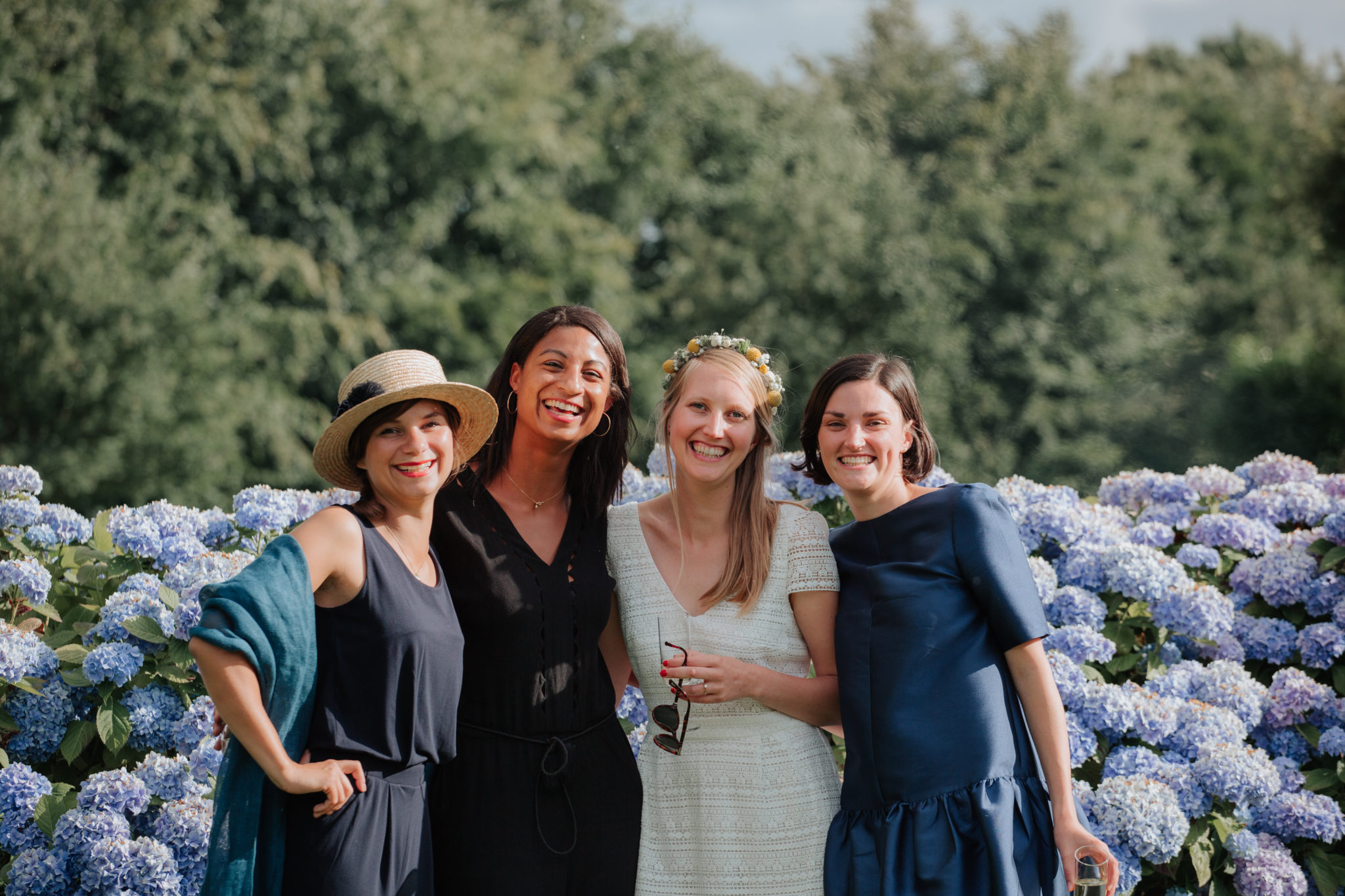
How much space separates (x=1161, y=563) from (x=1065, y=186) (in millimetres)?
16669

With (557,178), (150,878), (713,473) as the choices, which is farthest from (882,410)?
(557,178)

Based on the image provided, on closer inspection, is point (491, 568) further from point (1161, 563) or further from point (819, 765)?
point (1161, 563)

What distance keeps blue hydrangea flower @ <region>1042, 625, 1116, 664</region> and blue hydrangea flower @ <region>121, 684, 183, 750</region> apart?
7.85ft

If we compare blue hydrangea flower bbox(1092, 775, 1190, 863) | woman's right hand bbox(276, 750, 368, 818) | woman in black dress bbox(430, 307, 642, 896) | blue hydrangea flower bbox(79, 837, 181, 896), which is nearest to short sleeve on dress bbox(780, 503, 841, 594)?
woman in black dress bbox(430, 307, 642, 896)

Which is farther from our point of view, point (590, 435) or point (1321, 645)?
point (1321, 645)

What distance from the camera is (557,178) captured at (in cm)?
1725

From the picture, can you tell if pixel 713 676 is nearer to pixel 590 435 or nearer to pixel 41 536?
pixel 590 435

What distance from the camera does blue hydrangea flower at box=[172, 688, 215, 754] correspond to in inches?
117

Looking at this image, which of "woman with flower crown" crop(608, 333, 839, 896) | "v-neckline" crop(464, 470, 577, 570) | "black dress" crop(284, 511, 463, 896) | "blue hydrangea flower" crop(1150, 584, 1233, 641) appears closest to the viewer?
"black dress" crop(284, 511, 463, 896)

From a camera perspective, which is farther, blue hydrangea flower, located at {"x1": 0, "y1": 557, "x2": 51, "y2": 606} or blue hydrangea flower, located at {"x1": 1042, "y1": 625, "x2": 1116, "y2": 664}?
blue hydrangea flower, located at {"x1": 1042, "y1": 625, "x2": 1116, "y2": 664}

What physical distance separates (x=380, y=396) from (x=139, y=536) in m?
1.35

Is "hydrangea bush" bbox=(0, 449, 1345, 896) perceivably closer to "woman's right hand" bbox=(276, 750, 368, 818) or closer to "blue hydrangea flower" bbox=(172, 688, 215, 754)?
"blue hydrangea flower" bbox=(172, 688, 215, 754)

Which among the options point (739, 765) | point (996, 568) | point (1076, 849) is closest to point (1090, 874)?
point (1076, 849)

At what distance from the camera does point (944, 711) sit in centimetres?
241
